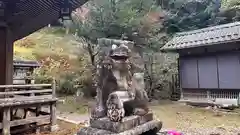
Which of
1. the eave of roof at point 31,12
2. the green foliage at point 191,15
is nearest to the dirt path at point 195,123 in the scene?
the eave of roof at point 31,12

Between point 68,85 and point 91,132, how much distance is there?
1459 centimetres

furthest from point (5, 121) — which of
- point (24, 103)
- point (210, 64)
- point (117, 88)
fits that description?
point (210, 64)

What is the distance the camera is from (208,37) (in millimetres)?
14383

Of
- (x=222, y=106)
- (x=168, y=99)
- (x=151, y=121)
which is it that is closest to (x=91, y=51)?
(x=168, y=99)

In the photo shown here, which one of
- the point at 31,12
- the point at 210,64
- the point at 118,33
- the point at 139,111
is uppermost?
the point at 118,33

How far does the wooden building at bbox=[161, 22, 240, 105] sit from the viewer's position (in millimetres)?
13438

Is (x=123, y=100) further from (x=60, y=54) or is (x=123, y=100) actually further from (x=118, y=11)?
(x=60, y=54)

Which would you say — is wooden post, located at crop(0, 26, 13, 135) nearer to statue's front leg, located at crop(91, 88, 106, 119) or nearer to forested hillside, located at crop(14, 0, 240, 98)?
statue's front leg, located at crop(91, 88, 106, 119)

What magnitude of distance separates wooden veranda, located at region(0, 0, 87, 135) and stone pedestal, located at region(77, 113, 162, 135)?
4.43 m

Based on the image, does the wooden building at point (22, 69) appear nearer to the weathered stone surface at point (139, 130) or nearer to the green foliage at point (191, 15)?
the weathered stone surface at point (139, 130)

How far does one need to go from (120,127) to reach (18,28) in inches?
286

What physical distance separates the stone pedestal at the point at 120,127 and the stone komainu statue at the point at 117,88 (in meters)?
0.11

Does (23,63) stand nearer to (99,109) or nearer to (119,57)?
(99,109)

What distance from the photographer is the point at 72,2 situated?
24.7 feet
